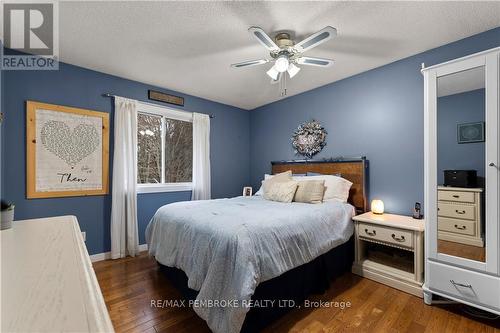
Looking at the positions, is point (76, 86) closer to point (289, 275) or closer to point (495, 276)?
point (289, 275)

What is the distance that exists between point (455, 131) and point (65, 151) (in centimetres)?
406

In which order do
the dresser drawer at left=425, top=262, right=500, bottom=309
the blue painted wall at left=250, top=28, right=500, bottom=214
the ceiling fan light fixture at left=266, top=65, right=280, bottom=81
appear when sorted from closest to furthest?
the dresser drawer at left=425, top=262, right=500, bottom=309 → the ceiling fan light fixture at left=266, top=65, right=280, bottom=81 → the blue painted wall at left=250, top=28, right=500, bottom=214

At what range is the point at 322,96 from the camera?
3.48 meters

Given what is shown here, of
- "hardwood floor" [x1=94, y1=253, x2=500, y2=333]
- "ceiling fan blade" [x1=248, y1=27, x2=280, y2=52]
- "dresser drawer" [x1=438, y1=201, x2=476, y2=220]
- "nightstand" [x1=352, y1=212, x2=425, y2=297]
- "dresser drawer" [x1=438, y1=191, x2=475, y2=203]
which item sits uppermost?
"ceiling fan blade" [x1=248, y1=27, x2=280, y2=52]

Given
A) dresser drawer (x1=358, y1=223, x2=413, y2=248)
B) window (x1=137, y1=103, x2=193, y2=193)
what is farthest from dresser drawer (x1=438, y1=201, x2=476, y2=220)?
window (x1=137, y1=103, x2=193, y2=193)

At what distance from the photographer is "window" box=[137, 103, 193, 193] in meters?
3.49

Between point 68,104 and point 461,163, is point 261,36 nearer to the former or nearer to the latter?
point 461,163

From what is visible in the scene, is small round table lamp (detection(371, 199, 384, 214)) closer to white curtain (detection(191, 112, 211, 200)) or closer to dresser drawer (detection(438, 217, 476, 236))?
dresser drawer (detection(438, 217, 476, 236))

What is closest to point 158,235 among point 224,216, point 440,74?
point 224,216

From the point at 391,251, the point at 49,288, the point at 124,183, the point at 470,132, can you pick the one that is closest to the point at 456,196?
the point at 470,132

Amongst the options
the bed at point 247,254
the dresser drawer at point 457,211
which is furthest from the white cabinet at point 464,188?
the bed at point 247,254

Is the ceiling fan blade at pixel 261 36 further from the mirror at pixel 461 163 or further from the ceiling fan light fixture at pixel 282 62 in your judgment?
the mirror at pixel 461 163

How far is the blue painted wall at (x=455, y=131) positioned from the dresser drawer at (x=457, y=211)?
0.21 m

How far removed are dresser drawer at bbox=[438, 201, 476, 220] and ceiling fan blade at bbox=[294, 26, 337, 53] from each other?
66.1 inches
